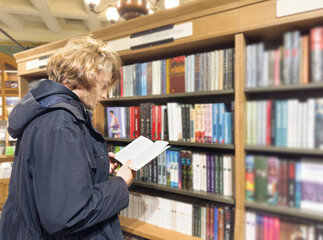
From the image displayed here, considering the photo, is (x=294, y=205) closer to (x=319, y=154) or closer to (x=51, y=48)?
(x=319, y=154)

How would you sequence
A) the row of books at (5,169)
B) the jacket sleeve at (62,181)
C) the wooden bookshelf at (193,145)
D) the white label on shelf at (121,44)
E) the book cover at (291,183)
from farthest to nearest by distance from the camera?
the row of books at (5,169) < the white label on shelf at (121,44) < the wooden bookshelf at (193,145) < the book cover at (291,183) < the jacket sleeve at (62,181)

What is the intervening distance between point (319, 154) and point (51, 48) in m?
2.14

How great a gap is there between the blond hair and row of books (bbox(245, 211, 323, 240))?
1031mm

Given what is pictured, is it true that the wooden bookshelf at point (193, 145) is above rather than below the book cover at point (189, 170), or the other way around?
above

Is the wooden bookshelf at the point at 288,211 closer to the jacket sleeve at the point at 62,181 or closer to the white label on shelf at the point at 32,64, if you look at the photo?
the jacket sleeve at the point at 62,181

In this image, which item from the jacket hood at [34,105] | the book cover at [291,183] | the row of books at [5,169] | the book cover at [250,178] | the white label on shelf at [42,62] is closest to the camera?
the jacket hood at [34,105]

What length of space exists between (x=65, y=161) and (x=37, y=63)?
185cm

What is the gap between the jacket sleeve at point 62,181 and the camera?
0.78 m

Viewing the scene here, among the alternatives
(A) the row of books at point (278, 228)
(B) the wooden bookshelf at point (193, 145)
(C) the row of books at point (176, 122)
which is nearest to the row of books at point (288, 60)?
(C) the row of books at point (176, 122)

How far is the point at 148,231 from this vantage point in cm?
165

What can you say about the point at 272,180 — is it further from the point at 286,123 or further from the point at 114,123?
the point at 114,123

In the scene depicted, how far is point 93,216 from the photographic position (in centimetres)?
87

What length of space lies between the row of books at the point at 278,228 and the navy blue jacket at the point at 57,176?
27.6 inches

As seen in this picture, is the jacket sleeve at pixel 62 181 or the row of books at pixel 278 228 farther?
the row of books at pixel 278 228
